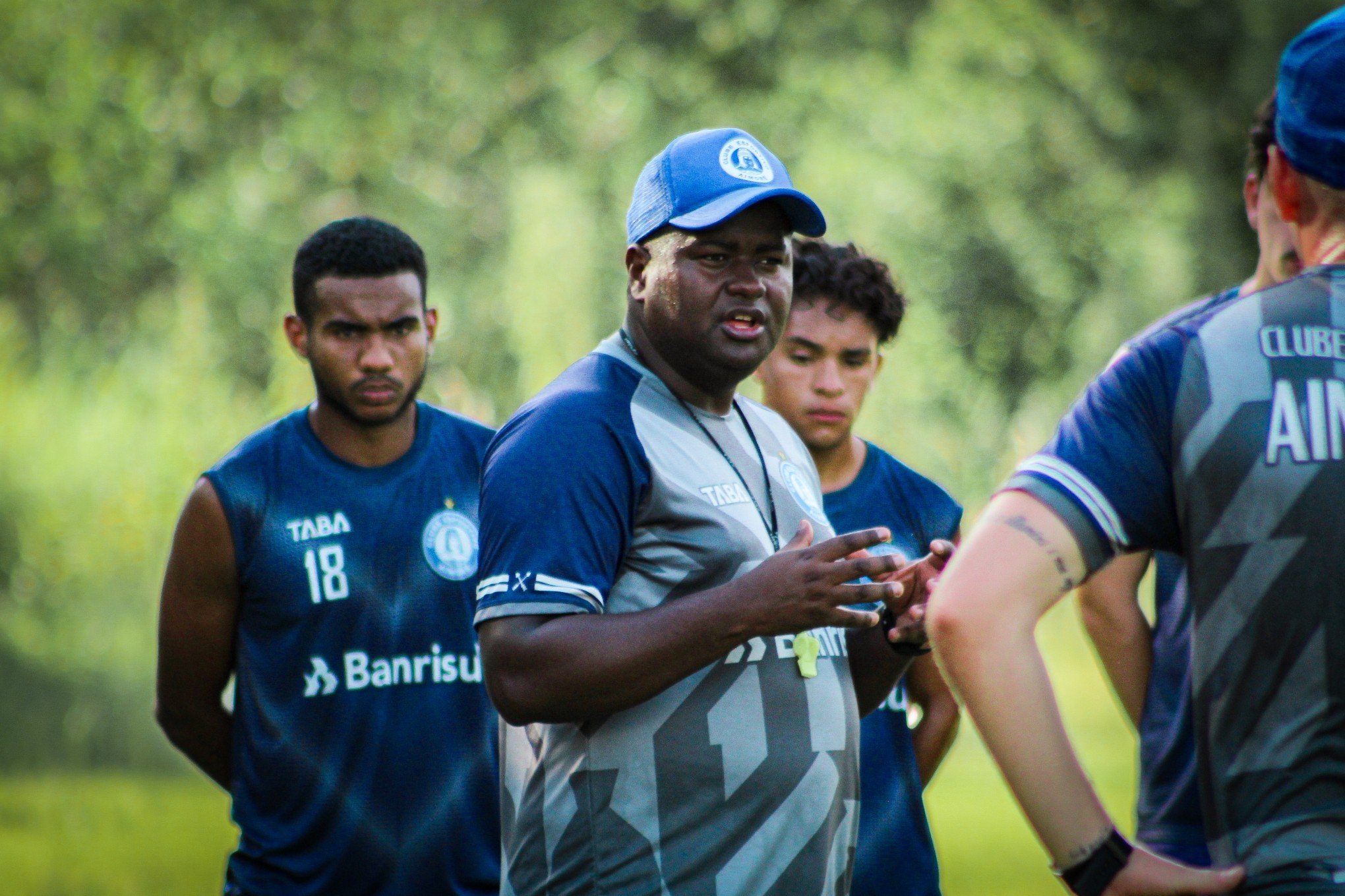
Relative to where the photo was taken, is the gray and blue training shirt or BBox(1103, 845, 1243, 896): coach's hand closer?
BBox(1103, 845, 1243, 896): coach's hand

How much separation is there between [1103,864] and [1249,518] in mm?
494

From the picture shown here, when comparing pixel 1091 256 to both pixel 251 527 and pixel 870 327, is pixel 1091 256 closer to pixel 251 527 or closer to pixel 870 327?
pixel 870 327

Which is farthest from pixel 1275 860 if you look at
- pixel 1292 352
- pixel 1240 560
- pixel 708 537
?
pixel 708 537

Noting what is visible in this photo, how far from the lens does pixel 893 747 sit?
141 inches

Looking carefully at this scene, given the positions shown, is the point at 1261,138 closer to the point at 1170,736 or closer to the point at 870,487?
the point at 870,487

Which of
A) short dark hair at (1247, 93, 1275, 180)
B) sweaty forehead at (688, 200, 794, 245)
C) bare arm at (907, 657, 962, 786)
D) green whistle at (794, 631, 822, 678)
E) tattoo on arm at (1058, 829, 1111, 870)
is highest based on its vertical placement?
short dark hair at (1247, 93, 1275, 180)

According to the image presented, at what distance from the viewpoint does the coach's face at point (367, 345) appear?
377 centimetres

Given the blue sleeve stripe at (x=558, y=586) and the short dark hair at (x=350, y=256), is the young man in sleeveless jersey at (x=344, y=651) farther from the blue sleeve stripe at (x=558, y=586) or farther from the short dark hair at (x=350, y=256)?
the blue sleeve stripe at (x=558, y=586)

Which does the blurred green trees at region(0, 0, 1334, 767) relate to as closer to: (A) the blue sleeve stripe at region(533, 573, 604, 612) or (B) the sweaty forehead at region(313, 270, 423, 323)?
(B) the sweaty forehead at region(313, 270, 423, 323)

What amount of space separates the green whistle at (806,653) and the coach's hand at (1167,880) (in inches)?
32.9

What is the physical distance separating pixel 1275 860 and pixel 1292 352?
66cm

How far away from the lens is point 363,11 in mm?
15930

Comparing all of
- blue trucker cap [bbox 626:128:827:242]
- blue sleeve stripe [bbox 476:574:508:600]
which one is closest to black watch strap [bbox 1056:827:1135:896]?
blue sleeve stripe [bbox 476:574:508:600]

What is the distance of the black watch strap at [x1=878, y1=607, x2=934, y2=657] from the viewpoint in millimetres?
2764
